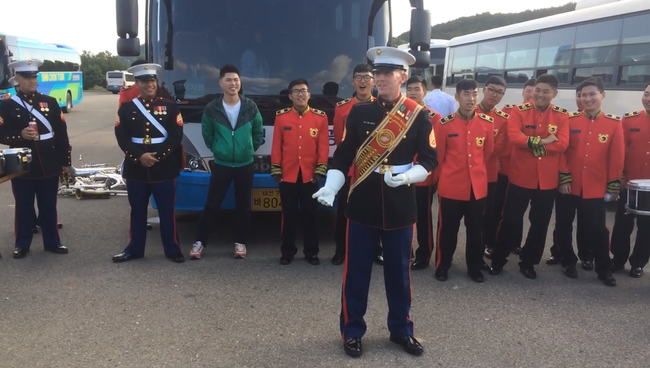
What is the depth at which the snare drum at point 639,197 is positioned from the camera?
4.17 m

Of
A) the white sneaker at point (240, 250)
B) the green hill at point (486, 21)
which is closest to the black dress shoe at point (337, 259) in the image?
the white sneaker at point (240, 250)

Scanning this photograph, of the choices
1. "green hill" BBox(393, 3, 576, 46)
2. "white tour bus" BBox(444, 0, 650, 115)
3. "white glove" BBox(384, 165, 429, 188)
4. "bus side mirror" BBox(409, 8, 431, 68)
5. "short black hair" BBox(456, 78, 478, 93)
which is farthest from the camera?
"green hill" BBox(393, 3, 576, 46)

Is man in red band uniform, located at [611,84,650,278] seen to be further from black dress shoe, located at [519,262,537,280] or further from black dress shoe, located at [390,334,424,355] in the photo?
black dress shoe, located at [390,334,424,355]

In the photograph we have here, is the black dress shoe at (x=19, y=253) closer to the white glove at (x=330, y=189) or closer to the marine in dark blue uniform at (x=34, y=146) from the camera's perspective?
the marine in dark blue uniform at (x=34, y=146)

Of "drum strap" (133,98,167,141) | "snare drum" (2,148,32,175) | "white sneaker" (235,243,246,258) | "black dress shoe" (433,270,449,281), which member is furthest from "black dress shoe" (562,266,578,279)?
"snare drum" (2,148,32,175)

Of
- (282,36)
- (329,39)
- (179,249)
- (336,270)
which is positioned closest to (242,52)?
(282,36)

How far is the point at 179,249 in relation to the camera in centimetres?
500

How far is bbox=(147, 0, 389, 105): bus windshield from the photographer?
548 centimetres

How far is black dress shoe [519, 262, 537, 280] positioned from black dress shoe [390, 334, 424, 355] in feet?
5.89

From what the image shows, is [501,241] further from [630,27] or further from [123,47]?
[630,27]

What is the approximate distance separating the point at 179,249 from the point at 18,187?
1641 mm

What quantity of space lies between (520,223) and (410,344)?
1.99m

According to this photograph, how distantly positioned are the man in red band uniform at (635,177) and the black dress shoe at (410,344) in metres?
2.44

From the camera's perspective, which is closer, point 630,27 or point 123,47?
point 123,47
